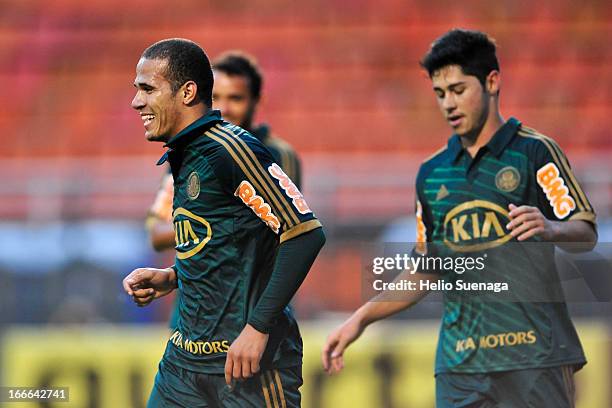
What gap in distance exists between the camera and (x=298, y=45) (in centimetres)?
1083

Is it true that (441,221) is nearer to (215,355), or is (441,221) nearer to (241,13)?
(215,355)

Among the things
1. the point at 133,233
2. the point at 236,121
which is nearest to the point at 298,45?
the point at 133,233

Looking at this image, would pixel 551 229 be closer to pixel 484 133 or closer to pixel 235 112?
pixel 484 133

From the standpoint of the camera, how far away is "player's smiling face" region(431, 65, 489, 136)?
4.41 m

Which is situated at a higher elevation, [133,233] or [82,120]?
[82,120]

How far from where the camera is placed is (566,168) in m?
4.16

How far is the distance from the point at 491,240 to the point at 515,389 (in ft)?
1.80

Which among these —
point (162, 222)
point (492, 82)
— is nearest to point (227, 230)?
point (492, 82)

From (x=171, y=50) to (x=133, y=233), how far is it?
3740mm

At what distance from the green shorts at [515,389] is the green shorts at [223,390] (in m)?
Result: 0.74

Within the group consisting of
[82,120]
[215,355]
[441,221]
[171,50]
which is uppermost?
[82,120]

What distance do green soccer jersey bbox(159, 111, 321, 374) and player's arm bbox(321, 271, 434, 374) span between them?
0.53 meters

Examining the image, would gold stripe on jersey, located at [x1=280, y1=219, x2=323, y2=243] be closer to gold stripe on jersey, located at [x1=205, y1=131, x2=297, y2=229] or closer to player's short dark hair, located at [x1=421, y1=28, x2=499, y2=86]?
gold stripe on jersey, located at [x1=205, y1=131, x2=297, y2=229]

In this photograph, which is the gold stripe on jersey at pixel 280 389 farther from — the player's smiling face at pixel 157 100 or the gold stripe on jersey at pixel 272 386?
the player's smiling face at pixel 157 100
